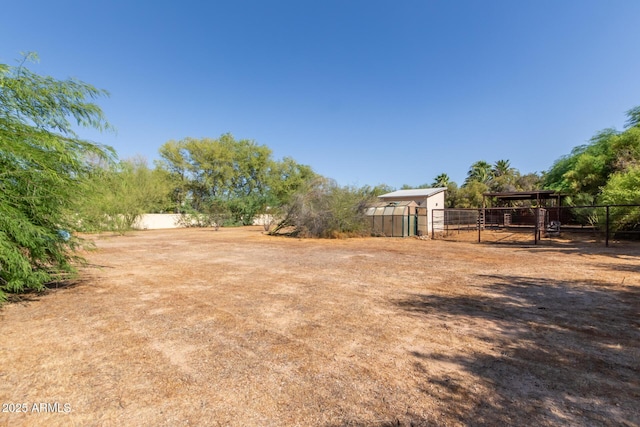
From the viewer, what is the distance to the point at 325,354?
346cm

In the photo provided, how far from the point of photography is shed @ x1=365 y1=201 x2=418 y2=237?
820 inches

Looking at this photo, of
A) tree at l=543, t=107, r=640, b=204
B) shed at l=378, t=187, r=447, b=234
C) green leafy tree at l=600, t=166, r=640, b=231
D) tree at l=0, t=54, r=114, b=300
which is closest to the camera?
tree at l=0, t=54, r=114, b=300

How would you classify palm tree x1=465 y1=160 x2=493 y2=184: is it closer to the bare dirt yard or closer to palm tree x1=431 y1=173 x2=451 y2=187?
palm tree x1=431 y1=173 x2=451 y2=187

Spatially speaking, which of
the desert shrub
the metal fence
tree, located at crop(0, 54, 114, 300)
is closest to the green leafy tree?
the metal fence

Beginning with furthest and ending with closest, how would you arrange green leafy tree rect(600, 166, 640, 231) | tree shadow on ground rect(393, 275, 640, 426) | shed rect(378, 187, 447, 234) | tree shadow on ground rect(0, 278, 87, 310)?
shed rect(378, 187, 447, 234)
green leafy tree rect(600, 166, 640, 231)
tree shadow on ground rect(0, 278, 87, 310)
tree shadow on ground rect(393, 275, 640, 426)

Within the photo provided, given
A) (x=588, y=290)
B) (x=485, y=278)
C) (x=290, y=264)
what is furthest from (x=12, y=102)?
(x=588, y=290)

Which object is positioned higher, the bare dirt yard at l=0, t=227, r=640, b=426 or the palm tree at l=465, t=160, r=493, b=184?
the palm tree at l=465, t=160, r=493, b=184

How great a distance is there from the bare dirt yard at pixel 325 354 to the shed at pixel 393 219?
13.9 meters

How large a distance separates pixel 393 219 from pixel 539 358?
18.0m

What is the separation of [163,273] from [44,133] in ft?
15.8

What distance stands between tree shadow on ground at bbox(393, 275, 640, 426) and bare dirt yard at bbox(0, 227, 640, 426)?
17mm

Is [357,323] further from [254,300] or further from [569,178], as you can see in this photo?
[569,178]

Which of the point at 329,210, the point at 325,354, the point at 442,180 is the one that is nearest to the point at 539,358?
the point at 325,354

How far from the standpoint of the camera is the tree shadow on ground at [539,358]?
2387 millimetres
